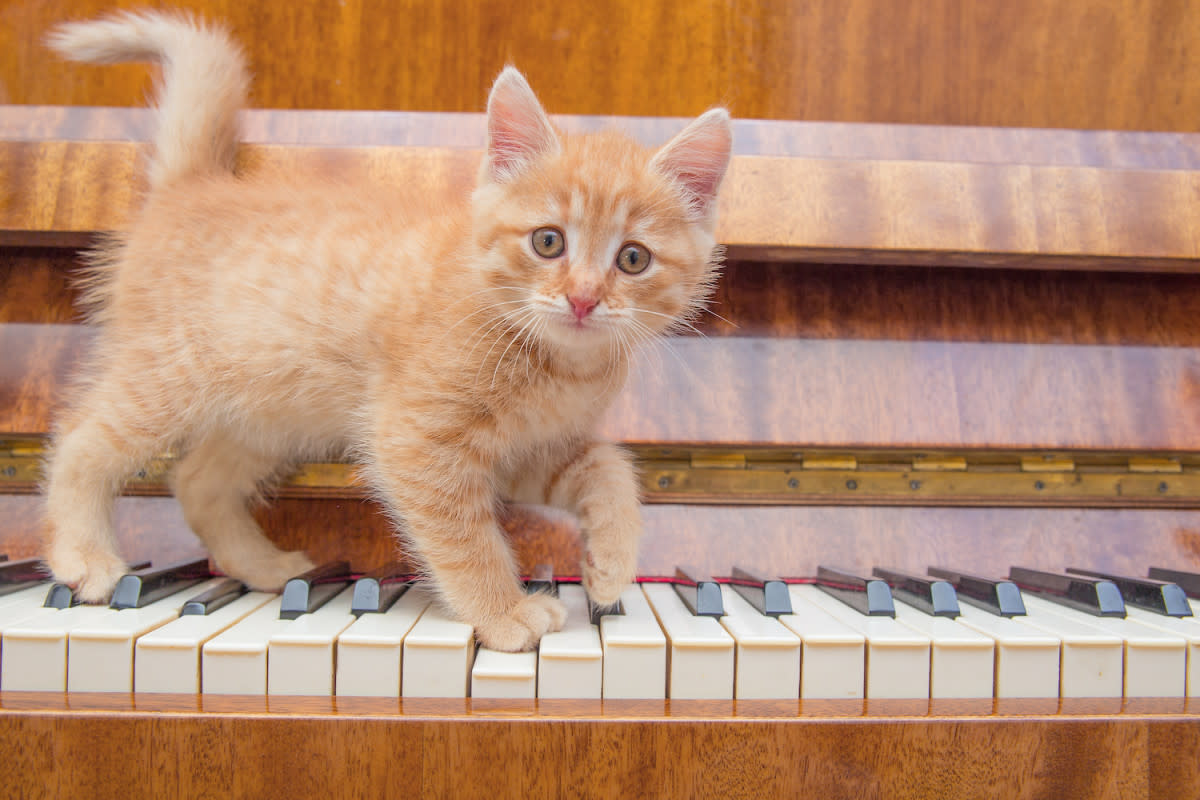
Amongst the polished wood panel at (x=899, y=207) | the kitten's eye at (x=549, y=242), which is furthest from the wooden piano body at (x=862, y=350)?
the kitten's eye at (x=549, y=242)

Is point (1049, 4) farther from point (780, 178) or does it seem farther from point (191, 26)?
point (191, 26)

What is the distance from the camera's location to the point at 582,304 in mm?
924

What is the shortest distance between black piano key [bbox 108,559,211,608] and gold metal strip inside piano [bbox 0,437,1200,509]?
0.83ft

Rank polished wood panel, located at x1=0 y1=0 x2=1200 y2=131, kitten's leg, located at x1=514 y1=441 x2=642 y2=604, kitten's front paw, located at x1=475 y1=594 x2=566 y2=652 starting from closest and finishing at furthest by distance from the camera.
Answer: kitten's front paw, located at x1=475 y1=594 x2=566 y2=652 < kitten's leg, located at x1=514 y1=441 x2=642 y2=604 < polished wood panel, located at x1=0 y1=0 x2=1200 y2=131

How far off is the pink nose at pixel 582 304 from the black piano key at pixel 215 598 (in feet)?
1.87

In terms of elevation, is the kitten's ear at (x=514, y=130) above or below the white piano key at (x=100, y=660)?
above

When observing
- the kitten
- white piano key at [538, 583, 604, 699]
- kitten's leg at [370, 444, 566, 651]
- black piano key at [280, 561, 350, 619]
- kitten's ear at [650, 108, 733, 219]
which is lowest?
white piano key at [538, 583, 604, 699]

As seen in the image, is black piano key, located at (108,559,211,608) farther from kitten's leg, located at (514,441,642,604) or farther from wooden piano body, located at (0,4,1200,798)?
kitten's leg, located at (514,441,642,604)

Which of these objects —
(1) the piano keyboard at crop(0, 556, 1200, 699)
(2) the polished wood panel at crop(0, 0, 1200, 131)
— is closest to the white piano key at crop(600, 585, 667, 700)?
(1) the piano keyboard at crop(0, 556, 1200, 699)

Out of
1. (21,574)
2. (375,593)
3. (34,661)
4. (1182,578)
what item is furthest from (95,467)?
(1182,578)

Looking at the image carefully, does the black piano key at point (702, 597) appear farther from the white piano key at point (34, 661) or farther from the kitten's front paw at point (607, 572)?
the white piano key at point (34, 661)

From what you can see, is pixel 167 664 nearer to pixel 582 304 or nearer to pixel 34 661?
pixel 34 661

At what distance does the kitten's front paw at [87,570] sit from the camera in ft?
3.03

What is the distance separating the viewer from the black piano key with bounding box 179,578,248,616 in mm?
852
